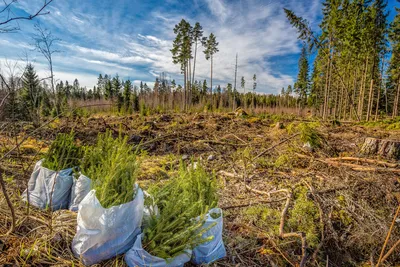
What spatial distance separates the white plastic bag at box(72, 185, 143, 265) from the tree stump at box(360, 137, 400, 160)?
15.0 feet

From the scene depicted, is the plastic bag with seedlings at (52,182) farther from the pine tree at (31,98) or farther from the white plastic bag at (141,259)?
the white plastic bag at (141,259)

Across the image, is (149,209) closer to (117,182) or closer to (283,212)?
(117,182)

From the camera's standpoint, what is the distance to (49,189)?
2.15 metres

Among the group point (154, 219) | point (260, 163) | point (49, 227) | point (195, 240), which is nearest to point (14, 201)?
point (49, 227)

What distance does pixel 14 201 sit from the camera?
2.26m

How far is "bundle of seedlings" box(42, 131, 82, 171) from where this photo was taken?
2.23 m

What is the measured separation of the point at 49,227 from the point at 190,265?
1168 mm

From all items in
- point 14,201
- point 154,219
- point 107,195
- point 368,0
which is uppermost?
point 368,0

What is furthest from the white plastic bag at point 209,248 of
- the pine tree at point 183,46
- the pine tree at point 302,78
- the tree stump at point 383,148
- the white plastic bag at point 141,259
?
the pine tree at point 302,78

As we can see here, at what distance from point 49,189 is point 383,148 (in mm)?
5287

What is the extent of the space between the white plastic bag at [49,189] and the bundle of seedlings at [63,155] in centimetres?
7

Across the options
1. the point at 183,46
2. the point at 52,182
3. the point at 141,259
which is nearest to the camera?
the point at 141,259

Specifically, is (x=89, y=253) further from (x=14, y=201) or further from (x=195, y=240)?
(x=14, y=201)

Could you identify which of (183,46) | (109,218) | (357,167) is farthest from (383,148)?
(183,46)
